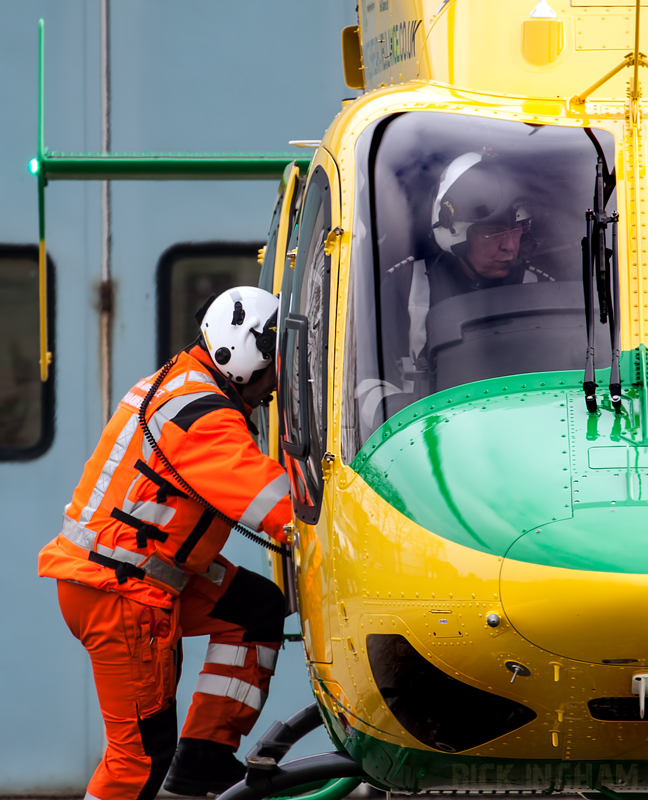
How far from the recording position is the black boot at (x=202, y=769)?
13.1 ft

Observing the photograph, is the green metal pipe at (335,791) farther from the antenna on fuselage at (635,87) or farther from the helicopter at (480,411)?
the antenna on fuselage at (635,87)

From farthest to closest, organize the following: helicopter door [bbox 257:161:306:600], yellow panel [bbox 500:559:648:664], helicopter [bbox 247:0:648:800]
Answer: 1. helicopter door [bbox 257:161:306:600]
2. helicopter [bbox 247:0:648:800]
3. yellow panel [bbox 500:559:648:664]

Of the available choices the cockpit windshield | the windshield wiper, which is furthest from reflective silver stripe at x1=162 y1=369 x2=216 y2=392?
the windshield wiper

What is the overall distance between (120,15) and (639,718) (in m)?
4.82

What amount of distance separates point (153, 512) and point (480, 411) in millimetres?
1529

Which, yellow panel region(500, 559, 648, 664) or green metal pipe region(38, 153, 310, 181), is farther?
green metal pipe region(38, 153, 310, 181)

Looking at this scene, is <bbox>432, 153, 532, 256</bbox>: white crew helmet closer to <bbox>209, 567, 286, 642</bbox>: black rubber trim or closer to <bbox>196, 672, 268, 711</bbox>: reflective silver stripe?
<bbox>209, 567, 286, 642</bbox>: black rubber trim

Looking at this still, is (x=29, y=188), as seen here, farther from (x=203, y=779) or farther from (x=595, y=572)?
(x=595, y=572)

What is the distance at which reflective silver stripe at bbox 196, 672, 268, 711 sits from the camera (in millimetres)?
4054

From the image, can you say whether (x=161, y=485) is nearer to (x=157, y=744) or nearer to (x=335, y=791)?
(x=157, y=744)

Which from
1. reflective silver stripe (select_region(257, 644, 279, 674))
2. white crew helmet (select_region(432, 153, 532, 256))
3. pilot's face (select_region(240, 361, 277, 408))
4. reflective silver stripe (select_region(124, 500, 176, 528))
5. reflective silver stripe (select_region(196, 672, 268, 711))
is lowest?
reflective silver stripe (select_region(196, 672, 268, 711))

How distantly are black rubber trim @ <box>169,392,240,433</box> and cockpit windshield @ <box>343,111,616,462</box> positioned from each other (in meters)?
0.84

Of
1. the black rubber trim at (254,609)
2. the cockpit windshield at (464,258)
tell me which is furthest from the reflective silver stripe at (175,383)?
the cockpit windshield at (464,258)

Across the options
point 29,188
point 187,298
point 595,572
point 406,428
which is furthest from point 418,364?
point 29,188
